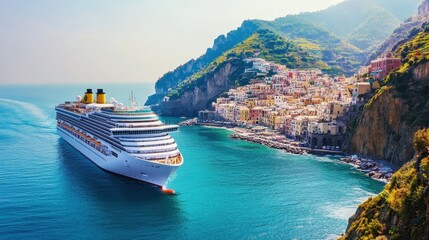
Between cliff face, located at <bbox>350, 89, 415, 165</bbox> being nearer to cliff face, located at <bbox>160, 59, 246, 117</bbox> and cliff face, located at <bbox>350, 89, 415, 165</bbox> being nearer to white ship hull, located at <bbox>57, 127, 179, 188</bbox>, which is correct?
white ship hull, located at <bbox>57, 127, 179, 188</bbox>

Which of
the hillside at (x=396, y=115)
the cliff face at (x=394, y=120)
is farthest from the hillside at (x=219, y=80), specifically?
the cliff face at (x=394, y=120)

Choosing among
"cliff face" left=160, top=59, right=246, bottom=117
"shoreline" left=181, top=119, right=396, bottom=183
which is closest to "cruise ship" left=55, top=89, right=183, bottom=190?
"shoreline" left=181, top=119, right=396, bottom=183

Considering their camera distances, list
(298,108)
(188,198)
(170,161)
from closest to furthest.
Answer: (188,198), (170,161), (298,108)

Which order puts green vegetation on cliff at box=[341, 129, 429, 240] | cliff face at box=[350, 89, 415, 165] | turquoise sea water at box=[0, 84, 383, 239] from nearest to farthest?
green vegetation on cliff at box=[341, 129, 429, 240] → turquoise sea water at box=[0, 84, 383, 239] → cliff face at box=[350, 89, 415, 165]

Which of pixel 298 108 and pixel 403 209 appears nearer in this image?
pixel 403 209

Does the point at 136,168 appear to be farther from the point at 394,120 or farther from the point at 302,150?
the point at 394,120

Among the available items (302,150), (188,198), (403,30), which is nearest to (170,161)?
(188,198)

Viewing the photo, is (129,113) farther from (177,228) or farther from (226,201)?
(177,228)
